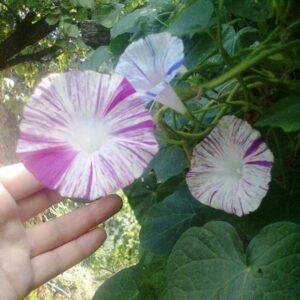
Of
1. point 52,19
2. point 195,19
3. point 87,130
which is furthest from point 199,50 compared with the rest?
point 52,19

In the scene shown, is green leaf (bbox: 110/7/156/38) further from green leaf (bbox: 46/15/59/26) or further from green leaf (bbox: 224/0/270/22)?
green leaf (bbox: 46/15/59/26)

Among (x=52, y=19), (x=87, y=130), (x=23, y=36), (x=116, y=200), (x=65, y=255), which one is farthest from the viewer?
(x=23, y=36)

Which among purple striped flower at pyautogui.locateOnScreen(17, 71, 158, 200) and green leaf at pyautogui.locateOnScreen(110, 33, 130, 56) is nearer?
purple striped flower at pyautogui.locateOnScreen(17, 71, 158, 200)

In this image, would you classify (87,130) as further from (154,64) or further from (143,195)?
(143,195)

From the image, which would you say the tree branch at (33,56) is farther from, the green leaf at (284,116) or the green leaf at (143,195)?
the green leaf at (284,116)

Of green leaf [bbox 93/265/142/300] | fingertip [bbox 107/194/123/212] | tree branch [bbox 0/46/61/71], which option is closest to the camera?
fingertip [bbox 107/194/123/212]

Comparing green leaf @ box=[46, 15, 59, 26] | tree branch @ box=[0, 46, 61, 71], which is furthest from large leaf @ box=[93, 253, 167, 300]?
tree branch @ box=[0, 46, 61, 71]

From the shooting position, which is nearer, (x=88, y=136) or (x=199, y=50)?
(x=88, y=136)
